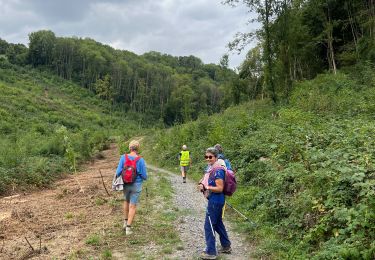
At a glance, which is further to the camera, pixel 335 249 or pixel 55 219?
pixel 55 219

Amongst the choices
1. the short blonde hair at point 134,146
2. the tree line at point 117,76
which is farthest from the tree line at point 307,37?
the tree line at point 117,76

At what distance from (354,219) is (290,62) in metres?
28.7

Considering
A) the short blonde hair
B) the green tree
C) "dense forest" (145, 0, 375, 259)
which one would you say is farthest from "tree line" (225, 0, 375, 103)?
the green tree

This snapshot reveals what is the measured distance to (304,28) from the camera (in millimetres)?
33250

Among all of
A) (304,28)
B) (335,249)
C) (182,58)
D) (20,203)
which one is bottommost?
(20,203)

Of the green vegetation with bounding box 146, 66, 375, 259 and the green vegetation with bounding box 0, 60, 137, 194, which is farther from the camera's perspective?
the green vegetation with bounding box 0, 60, 137, 194

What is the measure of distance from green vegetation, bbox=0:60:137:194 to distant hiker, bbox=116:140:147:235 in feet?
31.3

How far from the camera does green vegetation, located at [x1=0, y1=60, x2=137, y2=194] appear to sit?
719 inches

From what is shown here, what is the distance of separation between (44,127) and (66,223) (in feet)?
119

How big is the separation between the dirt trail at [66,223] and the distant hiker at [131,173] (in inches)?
39.5

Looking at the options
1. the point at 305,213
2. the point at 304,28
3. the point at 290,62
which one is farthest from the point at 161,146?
the point at 305,213

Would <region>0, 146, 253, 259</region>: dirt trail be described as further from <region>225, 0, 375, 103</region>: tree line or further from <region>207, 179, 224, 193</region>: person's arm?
<region>225, 0, 375, 103</region>: tree line

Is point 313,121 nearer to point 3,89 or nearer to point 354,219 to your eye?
point 354,219

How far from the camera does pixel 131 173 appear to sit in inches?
315
